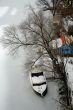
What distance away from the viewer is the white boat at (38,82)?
12.8 m

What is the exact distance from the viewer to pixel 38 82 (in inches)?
518

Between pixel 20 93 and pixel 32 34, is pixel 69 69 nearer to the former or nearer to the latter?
pixel 20 93

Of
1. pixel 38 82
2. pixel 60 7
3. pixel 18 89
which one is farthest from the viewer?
pixel 60 7

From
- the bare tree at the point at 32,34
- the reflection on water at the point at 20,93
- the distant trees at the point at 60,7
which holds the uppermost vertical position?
the distant trees at the point at 60,7

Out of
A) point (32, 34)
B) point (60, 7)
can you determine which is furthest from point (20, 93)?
point (60, 7)

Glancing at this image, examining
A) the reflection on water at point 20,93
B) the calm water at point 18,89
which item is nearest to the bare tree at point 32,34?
the calm water at point 18,89

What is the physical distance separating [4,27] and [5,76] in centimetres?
358

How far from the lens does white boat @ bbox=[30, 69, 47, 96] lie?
1284 centimetres

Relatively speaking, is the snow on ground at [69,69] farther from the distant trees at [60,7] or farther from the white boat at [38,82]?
the distant trees at [60,7]

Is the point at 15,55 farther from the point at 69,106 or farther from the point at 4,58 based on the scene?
the point at 69,106

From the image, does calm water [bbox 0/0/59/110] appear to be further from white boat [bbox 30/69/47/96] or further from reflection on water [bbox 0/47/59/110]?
white boat [bbox 30/69/47/96]

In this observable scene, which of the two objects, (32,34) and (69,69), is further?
(32,34)

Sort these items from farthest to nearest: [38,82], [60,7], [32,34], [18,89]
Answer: [60,7] < [32,34] < [18,89] < [38,82]

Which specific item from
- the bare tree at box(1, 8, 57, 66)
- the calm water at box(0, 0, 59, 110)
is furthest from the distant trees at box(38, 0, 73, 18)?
the calm water at box(0, 0, 59, 110)
